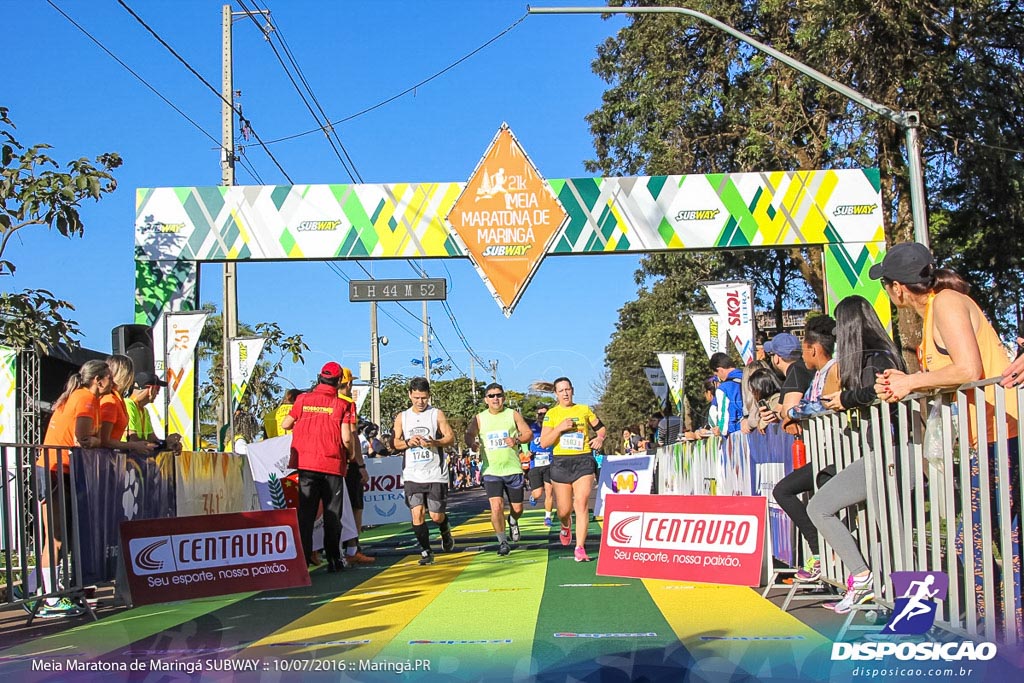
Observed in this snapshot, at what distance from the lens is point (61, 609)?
25.0 ft

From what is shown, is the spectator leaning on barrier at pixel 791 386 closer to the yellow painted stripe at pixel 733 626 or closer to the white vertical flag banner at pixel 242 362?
the yellow painted stripe at pixel 733 626

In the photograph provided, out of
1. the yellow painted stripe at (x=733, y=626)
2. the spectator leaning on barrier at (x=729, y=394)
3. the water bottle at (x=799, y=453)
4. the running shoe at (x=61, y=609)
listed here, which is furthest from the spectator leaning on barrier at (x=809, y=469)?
the running shoe at (x=61, y=609)

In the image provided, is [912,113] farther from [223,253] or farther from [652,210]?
[223,253]

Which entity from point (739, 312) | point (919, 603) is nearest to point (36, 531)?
point (919, 603)

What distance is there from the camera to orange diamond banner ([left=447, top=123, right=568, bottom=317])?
609 inches

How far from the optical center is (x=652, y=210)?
15672 millimetres

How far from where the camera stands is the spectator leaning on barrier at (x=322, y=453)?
1019cm

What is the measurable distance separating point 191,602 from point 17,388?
4687mm

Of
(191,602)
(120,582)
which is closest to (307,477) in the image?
(191,602)

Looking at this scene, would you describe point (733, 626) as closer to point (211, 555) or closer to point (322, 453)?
point (211, 555)

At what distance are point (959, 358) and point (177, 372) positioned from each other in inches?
505

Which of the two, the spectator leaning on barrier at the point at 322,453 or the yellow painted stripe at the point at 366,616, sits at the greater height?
the spectator leaning on barrier at the point at 322,453

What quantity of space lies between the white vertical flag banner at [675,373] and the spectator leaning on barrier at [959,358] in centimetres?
2025

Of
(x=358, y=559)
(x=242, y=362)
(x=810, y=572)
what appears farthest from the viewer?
(x=242, y=362)
